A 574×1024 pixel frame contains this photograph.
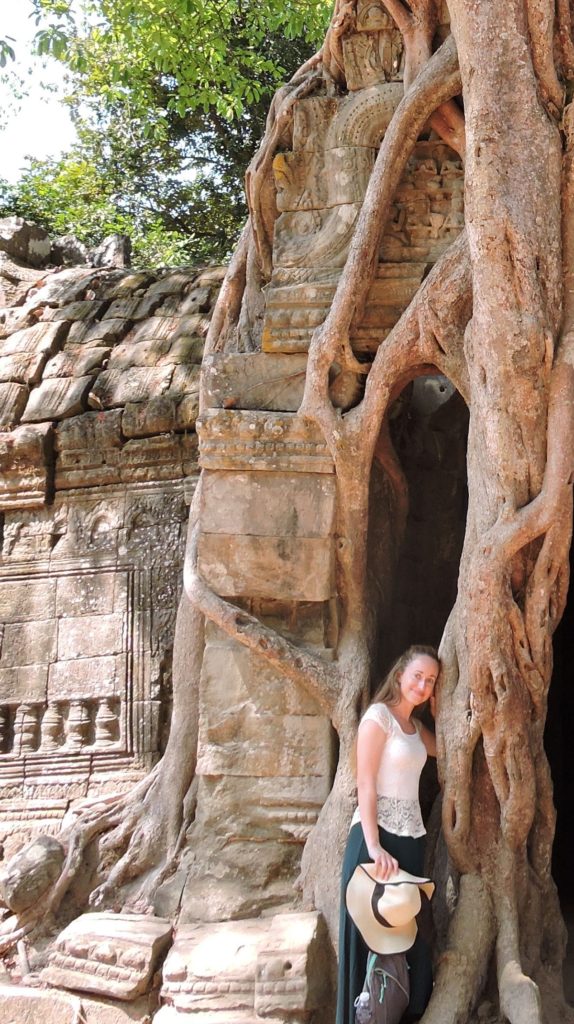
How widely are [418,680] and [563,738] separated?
8.77 feet

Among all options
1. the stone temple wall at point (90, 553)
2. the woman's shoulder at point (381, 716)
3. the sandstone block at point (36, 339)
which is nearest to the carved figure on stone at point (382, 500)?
the stone temple wall at point (90, 553)

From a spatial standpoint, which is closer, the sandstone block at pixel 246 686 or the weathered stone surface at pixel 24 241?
the sandstone block at pixel 246 686

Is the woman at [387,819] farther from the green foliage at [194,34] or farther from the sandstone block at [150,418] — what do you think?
the green foliage at [194,34]

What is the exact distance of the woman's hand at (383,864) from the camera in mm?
3523

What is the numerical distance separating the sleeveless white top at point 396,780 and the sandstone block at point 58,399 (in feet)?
10.6

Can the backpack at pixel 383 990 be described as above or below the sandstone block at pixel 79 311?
below

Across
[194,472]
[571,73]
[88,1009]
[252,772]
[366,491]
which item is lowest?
[88,1009]

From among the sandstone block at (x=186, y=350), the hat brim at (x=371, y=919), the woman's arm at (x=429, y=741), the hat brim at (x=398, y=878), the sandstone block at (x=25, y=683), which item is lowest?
the hat brim at (x=371, y=919)

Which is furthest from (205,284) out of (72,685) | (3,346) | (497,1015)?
(497,1015)

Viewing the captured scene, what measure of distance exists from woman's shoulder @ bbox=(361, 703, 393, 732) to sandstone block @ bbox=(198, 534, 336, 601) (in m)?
0.83

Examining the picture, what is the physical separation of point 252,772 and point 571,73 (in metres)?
2.82

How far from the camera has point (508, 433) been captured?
4008 mm

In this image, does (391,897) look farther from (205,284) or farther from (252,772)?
(205,284)

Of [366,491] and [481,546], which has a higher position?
[366,491]
